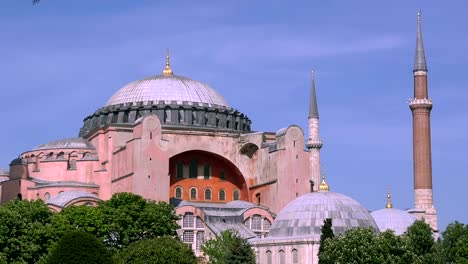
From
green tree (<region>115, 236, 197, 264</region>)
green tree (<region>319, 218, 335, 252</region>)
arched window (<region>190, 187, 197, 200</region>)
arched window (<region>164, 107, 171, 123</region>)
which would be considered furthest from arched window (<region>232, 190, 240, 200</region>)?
green tree (<region>115, 236, 197, 264</region>)

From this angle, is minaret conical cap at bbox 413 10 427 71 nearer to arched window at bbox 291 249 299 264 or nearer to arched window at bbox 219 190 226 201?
arched window at bbox 219 190 226 201

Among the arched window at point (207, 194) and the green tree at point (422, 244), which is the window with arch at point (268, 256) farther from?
the arched window at point (207, 194)

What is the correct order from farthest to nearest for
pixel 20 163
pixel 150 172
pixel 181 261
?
pixel 20 163
pixel 150 172
pixel 181 261

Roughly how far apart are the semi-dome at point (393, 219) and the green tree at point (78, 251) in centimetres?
2092

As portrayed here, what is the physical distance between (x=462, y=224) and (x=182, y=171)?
632 inches

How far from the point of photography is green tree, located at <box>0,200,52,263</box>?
5347 centimetres

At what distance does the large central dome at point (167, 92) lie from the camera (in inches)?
2864

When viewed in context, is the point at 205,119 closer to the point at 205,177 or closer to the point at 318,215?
the point at 205,177

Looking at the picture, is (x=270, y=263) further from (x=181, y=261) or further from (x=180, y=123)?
(x=180, y=123)

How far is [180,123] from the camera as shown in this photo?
234 feet

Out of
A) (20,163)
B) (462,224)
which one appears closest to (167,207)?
(20,163)

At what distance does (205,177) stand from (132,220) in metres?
14.1

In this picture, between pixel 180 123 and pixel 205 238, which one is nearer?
pixel 205 238

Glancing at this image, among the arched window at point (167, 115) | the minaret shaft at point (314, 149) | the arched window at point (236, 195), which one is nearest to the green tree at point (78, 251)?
the arched window at point (167, 115)
